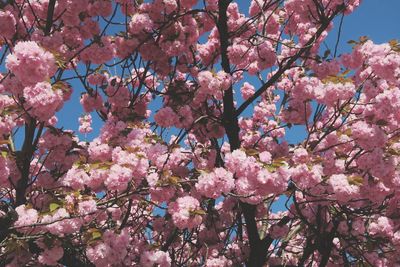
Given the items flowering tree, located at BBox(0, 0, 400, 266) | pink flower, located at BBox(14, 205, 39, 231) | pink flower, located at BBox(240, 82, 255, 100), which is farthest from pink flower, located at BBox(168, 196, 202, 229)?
pink flower, located at BBox(240, 82, 255, 100)

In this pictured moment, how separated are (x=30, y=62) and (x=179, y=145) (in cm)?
188

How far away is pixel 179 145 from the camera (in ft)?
18.5

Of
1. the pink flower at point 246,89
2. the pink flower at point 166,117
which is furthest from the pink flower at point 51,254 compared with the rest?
the pink flower at point 246,89

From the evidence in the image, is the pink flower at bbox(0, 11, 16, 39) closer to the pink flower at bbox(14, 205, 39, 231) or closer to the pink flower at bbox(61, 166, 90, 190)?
the pink flower at bbox(61, 166, 90, 190)

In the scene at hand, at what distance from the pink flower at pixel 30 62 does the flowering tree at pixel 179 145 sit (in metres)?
0.01

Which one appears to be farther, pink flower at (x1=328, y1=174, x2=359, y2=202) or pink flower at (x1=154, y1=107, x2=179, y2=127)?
pink flower at (x1=154, y1=107, x2=179, y2=127)

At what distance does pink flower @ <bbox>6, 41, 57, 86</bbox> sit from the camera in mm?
4539

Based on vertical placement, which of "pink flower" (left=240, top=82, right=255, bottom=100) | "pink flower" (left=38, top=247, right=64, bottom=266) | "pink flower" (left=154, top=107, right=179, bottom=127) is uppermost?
"pink flower" (left=240, top=82, right=255, bottom=100)

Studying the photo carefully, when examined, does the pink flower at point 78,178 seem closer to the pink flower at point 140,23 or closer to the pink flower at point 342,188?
the pink flower at point 140,23

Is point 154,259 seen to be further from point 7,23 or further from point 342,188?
point 7,23

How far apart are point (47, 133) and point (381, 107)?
401cm

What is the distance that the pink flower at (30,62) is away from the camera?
454 centimetres

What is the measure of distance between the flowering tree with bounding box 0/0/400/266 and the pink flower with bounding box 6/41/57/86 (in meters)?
0.01

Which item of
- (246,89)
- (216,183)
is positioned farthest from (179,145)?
(246,89)
